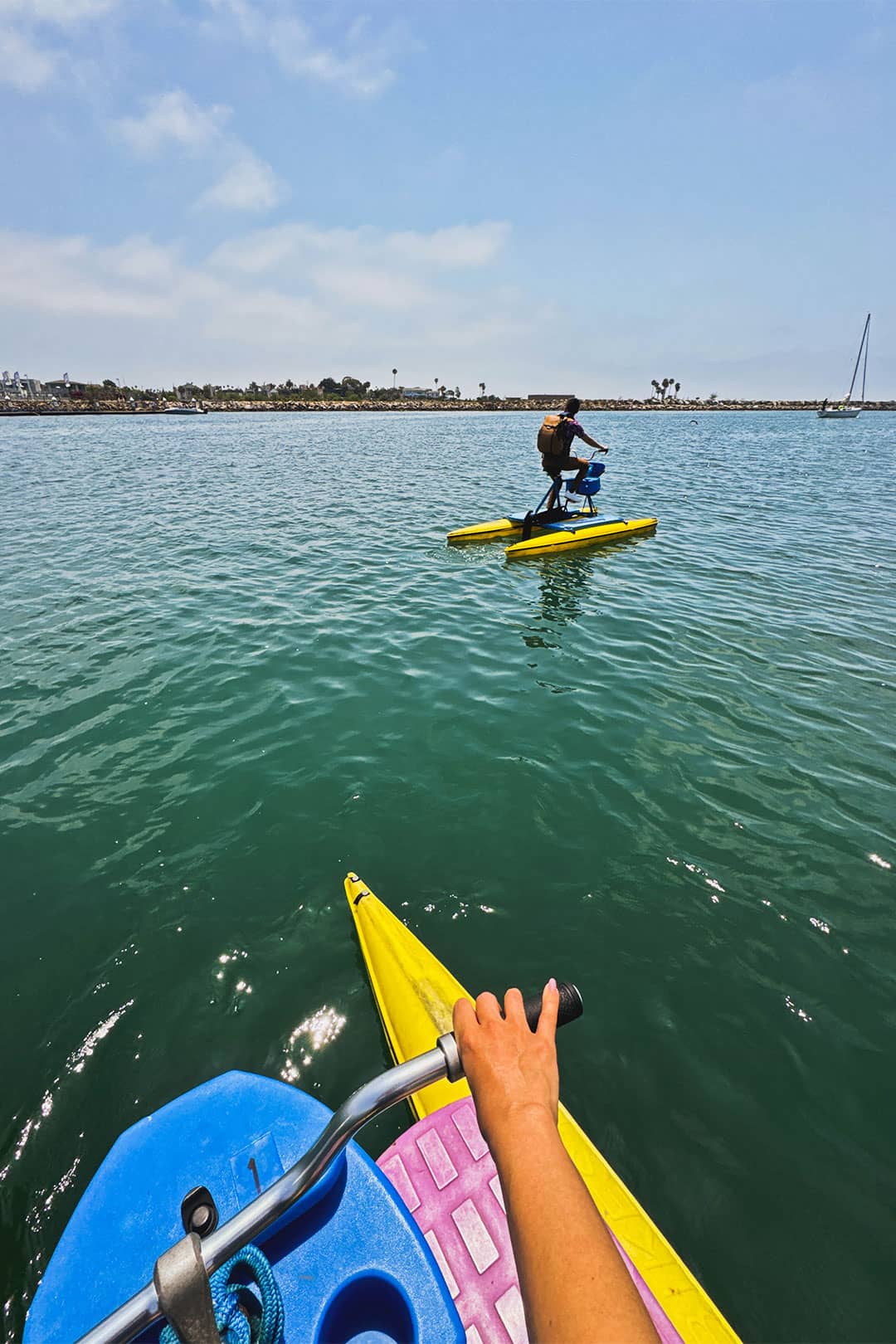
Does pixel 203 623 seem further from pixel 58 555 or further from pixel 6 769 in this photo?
pixel 58 555

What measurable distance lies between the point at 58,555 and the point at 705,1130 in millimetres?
15282

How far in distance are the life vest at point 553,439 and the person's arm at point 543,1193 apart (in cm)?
1236

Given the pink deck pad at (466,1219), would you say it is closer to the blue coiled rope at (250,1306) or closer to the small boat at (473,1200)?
the small boat at (473,1200)

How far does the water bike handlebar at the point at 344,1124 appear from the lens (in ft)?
4.78

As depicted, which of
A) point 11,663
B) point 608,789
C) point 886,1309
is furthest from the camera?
point 11,663

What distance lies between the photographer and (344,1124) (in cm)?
156

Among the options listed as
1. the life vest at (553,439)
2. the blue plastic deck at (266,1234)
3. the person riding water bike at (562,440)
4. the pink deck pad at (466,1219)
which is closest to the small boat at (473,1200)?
the pink deck pad at (466,1219)

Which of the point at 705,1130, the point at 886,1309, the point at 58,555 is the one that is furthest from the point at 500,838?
the point at 58,555

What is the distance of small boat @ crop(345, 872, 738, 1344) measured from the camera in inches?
85.1

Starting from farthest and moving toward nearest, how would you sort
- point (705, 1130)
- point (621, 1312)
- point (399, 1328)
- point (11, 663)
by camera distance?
point (11, 663) < point (705, 1130) < point (399, 1328) < point (621, 1312)


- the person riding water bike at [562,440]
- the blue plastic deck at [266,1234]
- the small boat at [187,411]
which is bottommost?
the blue plastic deck at [266,1234]

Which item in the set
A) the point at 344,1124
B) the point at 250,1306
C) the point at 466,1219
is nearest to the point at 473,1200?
the point at 466,1219

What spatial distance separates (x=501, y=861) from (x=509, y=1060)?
131 inches

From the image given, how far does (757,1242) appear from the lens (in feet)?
8.62
